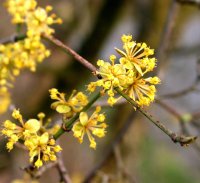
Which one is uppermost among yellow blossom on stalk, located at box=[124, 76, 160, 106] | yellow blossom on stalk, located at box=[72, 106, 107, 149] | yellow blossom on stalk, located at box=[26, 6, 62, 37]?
yellow blossom on stalk, located at box=[124, 76, 160, 106]

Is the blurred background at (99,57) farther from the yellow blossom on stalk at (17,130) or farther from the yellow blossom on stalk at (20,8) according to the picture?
the yellow blossom on stalk at (17,130)

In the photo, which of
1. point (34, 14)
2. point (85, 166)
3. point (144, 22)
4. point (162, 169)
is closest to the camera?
point (34, 14)

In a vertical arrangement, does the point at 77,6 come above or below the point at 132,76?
below

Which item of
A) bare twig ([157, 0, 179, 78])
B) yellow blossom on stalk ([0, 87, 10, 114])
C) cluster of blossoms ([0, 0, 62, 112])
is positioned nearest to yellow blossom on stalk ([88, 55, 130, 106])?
cluster of blossoms ([0, 0, 62, 112])

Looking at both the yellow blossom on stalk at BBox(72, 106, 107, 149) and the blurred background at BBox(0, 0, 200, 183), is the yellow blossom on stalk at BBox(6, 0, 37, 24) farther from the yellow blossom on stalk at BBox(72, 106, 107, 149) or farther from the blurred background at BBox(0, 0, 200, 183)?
the blurred background at BBox(0, 0, 200, 183)

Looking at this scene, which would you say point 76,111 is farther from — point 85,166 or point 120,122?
point 85,166

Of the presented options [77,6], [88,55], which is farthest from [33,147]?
[77,6]
